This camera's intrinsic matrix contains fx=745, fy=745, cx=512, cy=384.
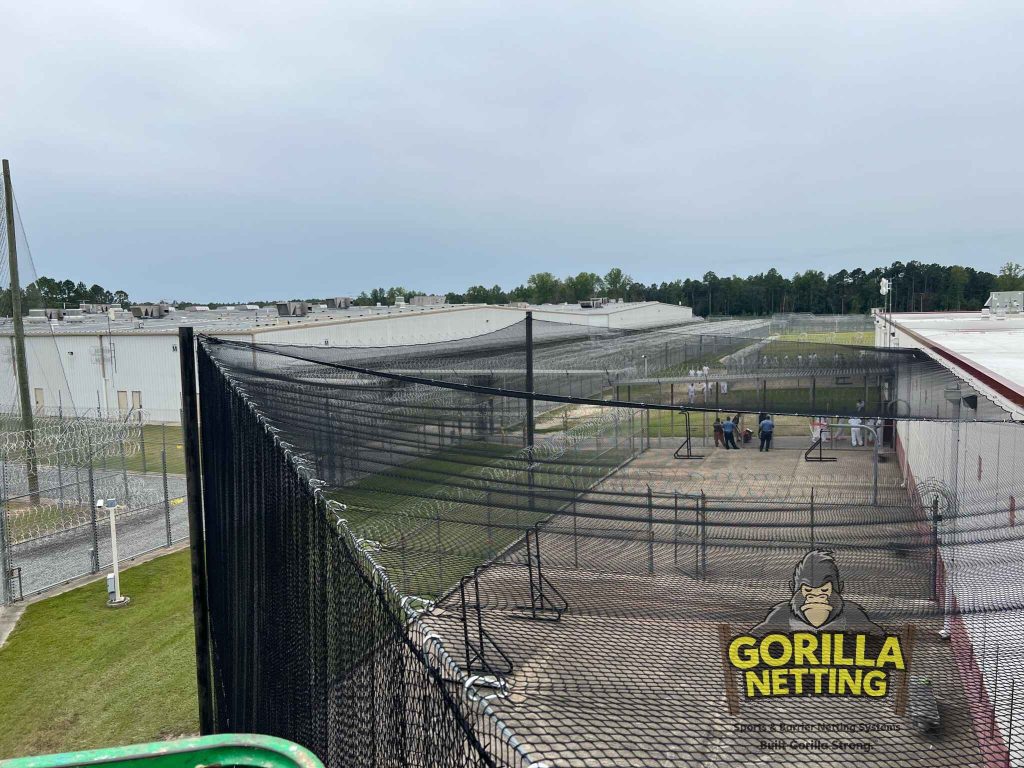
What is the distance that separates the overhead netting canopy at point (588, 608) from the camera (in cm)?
198

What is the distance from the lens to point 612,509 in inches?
381

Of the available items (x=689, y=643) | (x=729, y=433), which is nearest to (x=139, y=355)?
(x=729, y=433)

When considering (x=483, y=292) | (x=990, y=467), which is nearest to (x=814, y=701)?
(x=990, y=467)

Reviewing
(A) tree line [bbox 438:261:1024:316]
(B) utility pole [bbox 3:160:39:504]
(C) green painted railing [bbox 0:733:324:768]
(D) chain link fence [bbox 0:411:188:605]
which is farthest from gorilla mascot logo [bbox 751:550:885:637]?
(A) tree line [bbox 438:261:1024:316]

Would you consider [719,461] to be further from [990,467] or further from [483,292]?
[483,292]

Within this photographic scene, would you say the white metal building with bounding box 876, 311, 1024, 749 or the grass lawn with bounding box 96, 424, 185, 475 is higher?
the white metal building with bounding box 876, 311, 1024, 749

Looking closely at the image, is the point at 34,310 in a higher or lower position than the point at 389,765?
higher

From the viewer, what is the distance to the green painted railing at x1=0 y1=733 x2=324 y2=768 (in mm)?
1046

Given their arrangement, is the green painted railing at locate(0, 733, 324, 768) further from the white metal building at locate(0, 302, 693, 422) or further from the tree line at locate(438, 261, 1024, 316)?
the tree line at locate(438, 261, 1024, 316)

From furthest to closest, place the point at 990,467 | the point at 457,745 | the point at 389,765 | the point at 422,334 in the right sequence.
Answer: the point at 422,334 < the point at 990,467 < the point at 389,765 < the point at 457,745

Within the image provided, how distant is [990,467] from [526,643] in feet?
12.3

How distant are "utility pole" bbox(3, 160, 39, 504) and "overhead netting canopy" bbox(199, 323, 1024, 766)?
5249 millimetres

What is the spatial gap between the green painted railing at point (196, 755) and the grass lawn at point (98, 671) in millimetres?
4829

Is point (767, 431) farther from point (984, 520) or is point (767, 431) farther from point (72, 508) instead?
point (72, 508)
